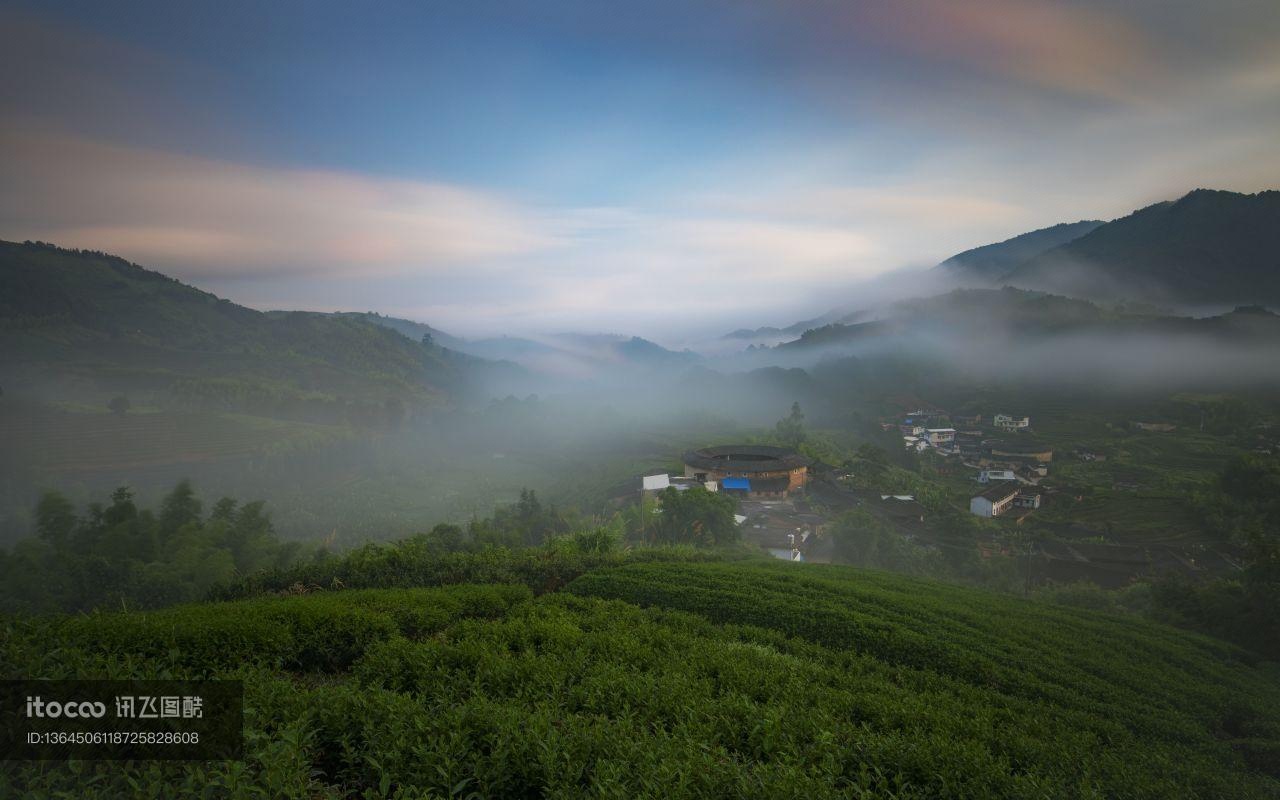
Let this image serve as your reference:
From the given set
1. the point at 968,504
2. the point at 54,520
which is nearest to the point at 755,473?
the point at 968,504

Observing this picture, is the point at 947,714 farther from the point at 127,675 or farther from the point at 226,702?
the point at 127,675

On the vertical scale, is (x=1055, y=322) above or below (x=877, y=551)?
above

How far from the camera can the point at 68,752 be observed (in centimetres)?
423

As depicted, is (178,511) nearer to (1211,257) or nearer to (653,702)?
(653,702)

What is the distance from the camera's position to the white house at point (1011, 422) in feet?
319

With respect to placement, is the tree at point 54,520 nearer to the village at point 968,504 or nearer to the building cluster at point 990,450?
the village at point 968,504

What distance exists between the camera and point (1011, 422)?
98.6m

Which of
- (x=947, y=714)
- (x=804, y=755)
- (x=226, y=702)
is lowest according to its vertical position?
(x=947, y=714)

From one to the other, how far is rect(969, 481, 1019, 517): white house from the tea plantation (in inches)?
1842

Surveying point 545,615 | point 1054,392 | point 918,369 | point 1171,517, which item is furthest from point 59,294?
point 1054,392

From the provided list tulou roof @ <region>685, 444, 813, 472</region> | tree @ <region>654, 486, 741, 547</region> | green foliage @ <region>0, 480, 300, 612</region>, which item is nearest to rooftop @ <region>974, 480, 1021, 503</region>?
tulou roof @ <region>685, 444, 813, 472</region>

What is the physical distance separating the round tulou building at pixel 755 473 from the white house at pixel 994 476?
23.6 meters

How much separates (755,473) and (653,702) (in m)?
58.2

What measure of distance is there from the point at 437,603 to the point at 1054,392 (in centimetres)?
13758
